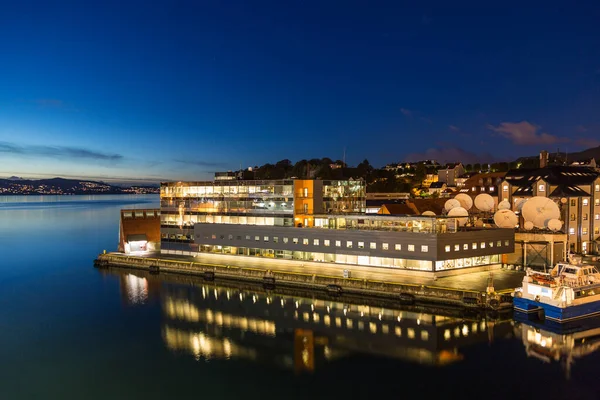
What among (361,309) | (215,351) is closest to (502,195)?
(361,309)

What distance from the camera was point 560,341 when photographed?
28.8m

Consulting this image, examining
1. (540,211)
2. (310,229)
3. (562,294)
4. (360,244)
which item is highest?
(540,211)

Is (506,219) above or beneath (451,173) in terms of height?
beneath

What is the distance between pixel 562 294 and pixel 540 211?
1641 centimetres

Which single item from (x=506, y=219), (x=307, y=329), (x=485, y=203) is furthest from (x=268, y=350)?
(x=485, y=203)

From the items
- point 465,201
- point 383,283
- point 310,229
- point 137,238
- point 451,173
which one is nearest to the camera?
point 383,283

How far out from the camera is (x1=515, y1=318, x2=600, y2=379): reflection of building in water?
26531 mm

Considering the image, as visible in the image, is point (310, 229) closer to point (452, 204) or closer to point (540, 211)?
point (452, 204)

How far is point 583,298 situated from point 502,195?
92.4ft

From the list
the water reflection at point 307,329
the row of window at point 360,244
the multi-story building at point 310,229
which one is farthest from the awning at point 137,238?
the water reflection at point 307,329

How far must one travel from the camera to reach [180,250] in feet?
A: 180

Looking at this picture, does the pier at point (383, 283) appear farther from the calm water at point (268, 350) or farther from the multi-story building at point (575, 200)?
the multi-story building at point (575, 200)

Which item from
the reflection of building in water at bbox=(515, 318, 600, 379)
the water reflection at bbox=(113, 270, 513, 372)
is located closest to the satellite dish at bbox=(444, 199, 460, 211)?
the water reflection at bbox=(113, 270, 513, 372)

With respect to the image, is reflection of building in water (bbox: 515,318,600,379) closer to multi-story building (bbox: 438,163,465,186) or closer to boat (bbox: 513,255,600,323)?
boat (bbox: 513,255,600,323)
